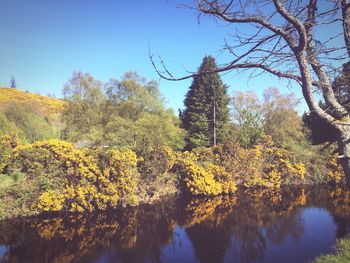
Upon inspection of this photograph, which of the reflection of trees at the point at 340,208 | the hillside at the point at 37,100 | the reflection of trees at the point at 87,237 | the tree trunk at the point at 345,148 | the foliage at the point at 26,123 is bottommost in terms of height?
the reflection of trees at the point at 87,237

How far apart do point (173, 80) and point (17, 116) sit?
26.6 m

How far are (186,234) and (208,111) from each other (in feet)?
59.9

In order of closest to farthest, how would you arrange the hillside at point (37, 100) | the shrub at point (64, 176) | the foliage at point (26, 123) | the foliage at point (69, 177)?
the foliage at point (69, 177)
the shrub at point (64, 176)
the foliage at point (26, 123)
the hillside at point (37, 100)

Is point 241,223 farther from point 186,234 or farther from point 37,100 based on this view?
point 37,100

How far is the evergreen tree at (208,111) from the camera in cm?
2675

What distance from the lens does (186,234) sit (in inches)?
415

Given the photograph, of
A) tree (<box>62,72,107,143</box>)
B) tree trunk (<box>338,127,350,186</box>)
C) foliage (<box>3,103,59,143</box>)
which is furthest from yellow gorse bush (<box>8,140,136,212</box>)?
foliage (<box>3,103,59,143</box>)

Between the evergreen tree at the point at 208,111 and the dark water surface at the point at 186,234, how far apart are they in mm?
12307

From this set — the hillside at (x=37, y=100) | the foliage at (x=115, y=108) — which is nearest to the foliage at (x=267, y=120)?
the foliage at (x=115, y=108)

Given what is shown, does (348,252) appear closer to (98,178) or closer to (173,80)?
(173,80)

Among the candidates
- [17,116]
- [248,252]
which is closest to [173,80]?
[248,252]

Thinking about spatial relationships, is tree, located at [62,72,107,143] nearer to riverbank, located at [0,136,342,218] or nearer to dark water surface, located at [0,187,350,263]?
riverbank, located at [0,136,342,218]

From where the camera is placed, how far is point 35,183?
13000 millimetres

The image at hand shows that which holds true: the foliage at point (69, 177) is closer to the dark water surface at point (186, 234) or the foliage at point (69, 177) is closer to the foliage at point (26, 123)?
the dark water surface at point (186, 234)
